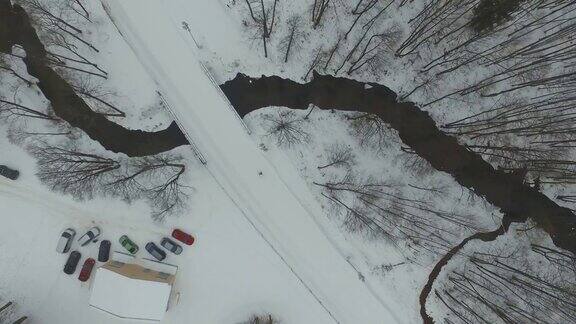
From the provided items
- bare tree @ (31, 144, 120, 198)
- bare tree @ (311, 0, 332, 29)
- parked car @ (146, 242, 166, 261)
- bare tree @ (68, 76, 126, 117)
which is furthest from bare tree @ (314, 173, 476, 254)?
bare tree @ (68, 76, 126, 117)

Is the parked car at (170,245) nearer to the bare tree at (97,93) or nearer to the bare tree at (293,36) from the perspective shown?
the bare tree at (97,93)

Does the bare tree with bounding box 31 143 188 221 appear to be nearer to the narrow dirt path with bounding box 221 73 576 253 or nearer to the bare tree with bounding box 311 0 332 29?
the narrow dirt path with bounding box 221 73 576 253

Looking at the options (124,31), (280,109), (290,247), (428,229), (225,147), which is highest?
(124,31)

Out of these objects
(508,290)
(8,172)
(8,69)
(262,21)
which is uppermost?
(262,21)

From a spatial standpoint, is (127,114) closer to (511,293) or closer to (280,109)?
(280,109)

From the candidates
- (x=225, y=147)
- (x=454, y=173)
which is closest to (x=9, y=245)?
(x=225, y=147)

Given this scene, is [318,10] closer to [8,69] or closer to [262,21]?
[262,21]

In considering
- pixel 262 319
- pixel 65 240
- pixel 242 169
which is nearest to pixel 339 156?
pixel 242 169
